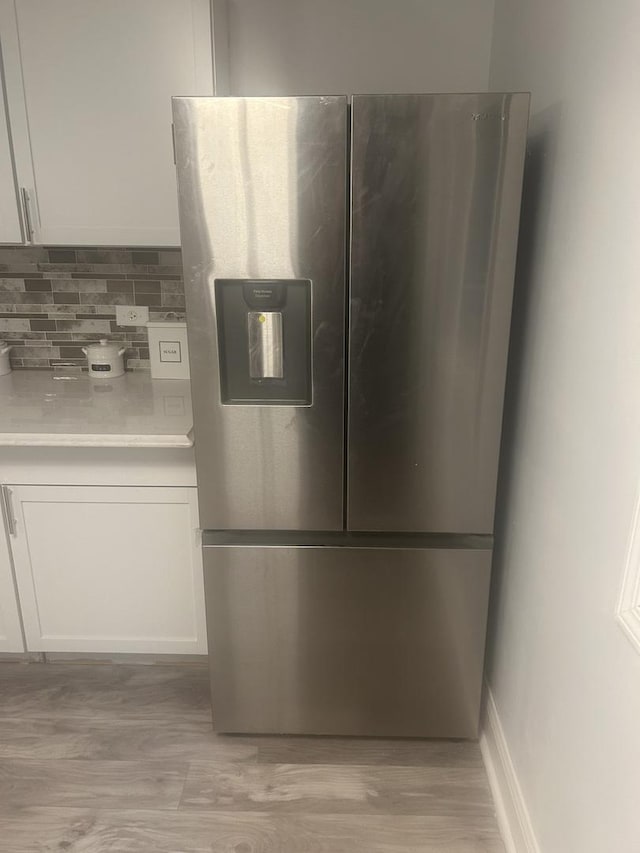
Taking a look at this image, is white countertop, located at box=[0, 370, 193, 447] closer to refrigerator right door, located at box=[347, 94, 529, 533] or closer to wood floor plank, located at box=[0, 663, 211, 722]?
refrigerator right door, located at box=[347, 94, 529, 533]

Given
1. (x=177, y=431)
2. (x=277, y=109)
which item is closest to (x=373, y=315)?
(x=277, y=109)

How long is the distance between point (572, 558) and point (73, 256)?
1969 millimetres

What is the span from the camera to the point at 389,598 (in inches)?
70.0

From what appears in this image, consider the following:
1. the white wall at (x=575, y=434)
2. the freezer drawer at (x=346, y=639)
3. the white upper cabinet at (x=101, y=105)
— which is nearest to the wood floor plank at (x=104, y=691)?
the freezer drawer at (x=346, y=639)

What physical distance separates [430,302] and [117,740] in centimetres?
156

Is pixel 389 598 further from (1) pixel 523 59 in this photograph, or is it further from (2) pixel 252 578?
(1) pixel 523 59

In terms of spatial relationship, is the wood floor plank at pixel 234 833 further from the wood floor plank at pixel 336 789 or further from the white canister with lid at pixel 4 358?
the white canister with lid at pixel 4 358

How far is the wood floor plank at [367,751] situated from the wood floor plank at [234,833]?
7.2 inches

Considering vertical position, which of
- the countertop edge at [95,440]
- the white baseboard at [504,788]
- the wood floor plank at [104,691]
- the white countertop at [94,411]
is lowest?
the wood floor plank at [104,691]

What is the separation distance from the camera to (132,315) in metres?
2.40

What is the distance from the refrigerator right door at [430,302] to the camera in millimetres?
1421

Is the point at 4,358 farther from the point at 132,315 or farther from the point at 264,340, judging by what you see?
the point at 264,340

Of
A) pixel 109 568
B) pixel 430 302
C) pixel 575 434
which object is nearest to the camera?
pixel 575 434

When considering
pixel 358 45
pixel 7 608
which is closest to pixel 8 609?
pixel 7 608
